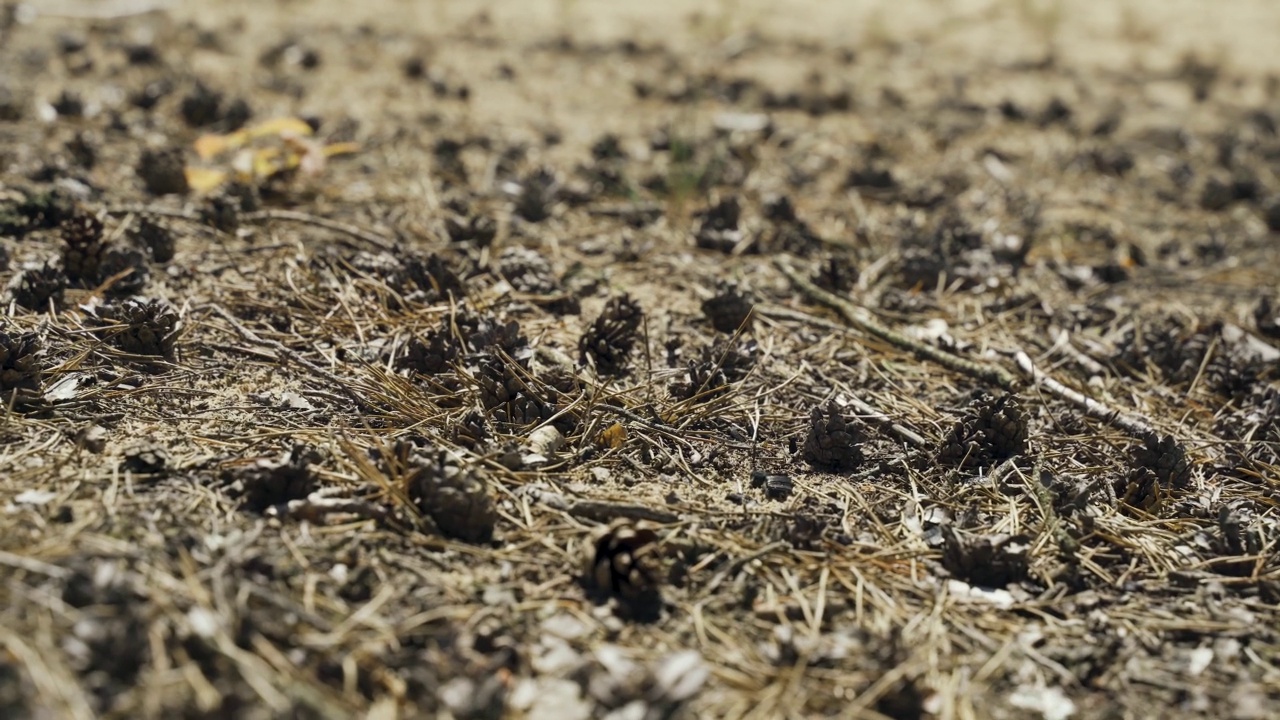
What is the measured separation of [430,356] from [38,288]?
3.91 feet

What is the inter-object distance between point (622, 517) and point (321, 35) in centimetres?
613

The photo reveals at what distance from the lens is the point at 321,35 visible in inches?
289

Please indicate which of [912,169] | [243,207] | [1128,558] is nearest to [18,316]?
[243,207]

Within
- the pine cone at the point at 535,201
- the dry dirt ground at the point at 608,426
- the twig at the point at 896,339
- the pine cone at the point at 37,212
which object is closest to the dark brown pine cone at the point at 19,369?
the dry dirt ground at the point at 608,426

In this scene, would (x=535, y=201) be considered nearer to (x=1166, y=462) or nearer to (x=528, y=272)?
(x=528, y=272)

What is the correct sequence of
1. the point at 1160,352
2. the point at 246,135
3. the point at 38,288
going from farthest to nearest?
the point at 246,135 < the point at 1160,352 < the point at 38,288

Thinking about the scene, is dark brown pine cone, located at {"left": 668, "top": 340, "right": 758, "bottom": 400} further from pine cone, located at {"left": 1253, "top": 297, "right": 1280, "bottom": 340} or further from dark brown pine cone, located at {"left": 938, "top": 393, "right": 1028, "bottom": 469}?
pine cone, located at {"left": 1253, "top": 297, "right": 1280, "bottom": 340}

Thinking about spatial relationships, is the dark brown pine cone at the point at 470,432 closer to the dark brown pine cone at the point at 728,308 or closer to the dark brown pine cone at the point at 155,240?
the dark brown pine cone at the point at 728,308

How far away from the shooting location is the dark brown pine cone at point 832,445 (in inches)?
105

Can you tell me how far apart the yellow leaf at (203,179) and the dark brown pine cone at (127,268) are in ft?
2.82

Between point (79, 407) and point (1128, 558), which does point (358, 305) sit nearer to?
point (79, 407)

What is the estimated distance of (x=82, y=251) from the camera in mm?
3150

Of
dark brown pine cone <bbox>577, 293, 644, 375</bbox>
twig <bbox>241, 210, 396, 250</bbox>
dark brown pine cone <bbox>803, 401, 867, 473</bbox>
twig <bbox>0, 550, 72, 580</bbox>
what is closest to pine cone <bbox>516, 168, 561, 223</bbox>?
twig <bbox>241, 210, 396, 250</bbox>

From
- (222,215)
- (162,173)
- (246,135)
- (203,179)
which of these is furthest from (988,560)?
(162,173)
